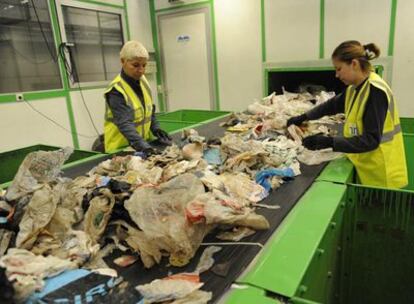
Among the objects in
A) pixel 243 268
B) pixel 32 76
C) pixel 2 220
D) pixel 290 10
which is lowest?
pixel 243 268

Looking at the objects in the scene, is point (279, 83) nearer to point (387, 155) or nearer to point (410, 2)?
point (410, 2)

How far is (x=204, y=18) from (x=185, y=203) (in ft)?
13.0

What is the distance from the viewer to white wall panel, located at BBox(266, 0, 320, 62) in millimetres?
3688

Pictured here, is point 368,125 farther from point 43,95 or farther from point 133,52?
point 43,95

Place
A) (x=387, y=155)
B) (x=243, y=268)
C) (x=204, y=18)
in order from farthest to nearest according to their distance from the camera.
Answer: (x=204, y=18) < (x=387, y=155) < (x=243, y=268)

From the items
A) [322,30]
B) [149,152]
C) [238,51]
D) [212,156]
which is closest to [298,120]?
[212,156]

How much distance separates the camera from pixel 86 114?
4.22m

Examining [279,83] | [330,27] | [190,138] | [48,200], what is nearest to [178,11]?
[279,83]

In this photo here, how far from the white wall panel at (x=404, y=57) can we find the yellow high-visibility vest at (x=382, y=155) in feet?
7.39

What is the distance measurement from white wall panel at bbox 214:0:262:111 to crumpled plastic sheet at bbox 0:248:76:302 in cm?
380

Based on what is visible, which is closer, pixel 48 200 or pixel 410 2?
pixel 48 200

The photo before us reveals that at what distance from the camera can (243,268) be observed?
33.5 inches

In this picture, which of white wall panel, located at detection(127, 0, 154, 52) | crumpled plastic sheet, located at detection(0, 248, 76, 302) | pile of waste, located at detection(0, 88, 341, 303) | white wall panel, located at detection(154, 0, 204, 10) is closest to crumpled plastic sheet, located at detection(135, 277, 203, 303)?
pile of waste, located at detection(0, 88, 341, 303)

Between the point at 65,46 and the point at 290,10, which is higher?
the point at 290,10
